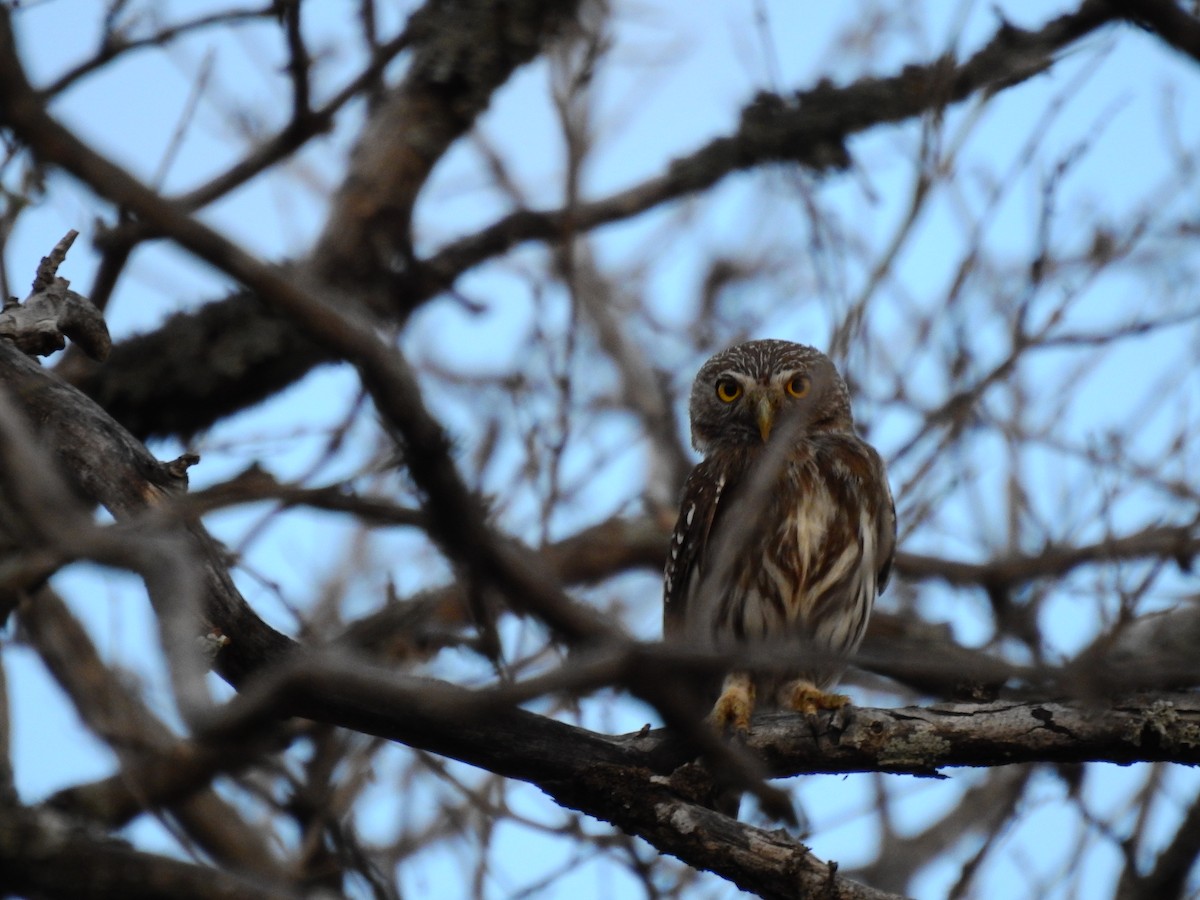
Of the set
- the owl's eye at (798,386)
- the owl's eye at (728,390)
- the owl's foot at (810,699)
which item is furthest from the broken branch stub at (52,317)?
the owl's eye at (798,386)

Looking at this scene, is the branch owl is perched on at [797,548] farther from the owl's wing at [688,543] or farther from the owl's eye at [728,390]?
the owl's eye at [728,390]

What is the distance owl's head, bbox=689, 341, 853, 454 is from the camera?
19.8 ft

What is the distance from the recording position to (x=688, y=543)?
5.54m

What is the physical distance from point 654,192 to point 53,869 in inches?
258

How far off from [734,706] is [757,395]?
1.89 m

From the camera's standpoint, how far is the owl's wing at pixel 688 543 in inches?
216

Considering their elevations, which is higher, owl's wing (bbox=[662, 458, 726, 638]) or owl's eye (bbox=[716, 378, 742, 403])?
owl's eye (bbox=[716, 378, 742, 403])

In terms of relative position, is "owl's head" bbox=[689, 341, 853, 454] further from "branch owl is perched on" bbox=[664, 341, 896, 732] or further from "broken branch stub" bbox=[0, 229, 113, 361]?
"broken branch stub" bbox=[0, 229, 113, 361]

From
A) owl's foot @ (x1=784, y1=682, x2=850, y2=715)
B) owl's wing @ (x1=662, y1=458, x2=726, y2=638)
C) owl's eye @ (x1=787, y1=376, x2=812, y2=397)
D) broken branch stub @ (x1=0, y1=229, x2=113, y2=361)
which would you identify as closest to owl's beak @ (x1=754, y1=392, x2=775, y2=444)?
owl's eye @ (x1=787, y1=376, x2=812, y2=397)

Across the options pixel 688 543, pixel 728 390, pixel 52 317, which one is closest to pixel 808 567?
pixel 688 543

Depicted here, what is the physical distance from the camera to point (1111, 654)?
192 inches

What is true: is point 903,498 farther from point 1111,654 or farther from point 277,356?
point 277,356

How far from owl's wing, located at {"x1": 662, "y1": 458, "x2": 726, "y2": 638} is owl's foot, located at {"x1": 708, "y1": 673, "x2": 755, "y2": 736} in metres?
0.66

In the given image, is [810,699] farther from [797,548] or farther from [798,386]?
[798,386]
